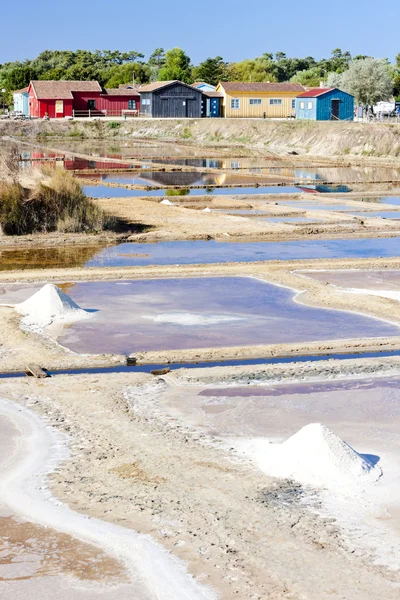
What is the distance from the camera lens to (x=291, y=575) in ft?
26.3

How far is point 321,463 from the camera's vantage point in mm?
10102

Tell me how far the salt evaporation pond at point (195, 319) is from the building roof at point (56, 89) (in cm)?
7018

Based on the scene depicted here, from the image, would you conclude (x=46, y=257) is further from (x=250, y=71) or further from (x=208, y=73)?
(x=250, y=71)

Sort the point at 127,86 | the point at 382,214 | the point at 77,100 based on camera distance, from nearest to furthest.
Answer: the point at 382,214 < the point at 77,100 < the point at 127,86

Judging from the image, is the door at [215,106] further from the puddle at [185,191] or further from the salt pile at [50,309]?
the salt pile at [50,309]

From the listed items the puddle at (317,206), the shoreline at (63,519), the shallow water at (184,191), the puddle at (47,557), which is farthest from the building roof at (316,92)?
the puddle at (47,557)

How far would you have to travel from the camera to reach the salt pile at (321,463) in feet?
32.7

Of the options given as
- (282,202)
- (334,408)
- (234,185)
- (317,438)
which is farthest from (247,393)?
(234,185)

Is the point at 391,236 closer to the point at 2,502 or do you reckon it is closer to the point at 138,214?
the point at 138,214

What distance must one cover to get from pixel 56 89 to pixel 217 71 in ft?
105

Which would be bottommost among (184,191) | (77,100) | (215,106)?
(184,191)

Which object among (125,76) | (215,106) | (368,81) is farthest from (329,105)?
(125,76)

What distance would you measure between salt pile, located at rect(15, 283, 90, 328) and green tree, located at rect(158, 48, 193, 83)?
297ft

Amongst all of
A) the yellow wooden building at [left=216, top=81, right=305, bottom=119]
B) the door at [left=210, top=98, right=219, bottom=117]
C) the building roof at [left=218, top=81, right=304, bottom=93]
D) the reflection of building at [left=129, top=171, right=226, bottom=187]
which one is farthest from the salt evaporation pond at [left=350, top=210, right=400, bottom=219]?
the door at [left=210, top=98, right=219, bottom=117]
